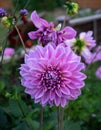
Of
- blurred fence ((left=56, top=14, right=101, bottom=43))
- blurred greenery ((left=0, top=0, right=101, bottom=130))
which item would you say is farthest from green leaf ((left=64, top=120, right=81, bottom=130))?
blurred fence ((left=56, top=14, right=101, bottom=43))

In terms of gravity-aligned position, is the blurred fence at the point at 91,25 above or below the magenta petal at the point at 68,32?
below

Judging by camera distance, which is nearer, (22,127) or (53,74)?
(53,74)

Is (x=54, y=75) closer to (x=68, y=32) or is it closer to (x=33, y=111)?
(x=68, y=32)

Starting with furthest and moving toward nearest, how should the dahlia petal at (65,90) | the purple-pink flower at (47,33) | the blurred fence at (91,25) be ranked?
the blurred fence at (91,25) → the purple-pink flower at (47,33) → the dahlia petal at (65,90)

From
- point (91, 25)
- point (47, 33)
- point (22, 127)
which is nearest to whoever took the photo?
point (47, 33)

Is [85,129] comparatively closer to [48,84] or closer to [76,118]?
[76,118]

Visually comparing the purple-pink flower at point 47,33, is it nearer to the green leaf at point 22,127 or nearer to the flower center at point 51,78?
the flower center at point 51,78

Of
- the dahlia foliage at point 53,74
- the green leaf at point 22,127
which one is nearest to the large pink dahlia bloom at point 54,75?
the dahlia foliage at point 53,74

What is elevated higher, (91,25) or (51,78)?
(51,78)

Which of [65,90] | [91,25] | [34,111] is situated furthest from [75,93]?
[91,25]
